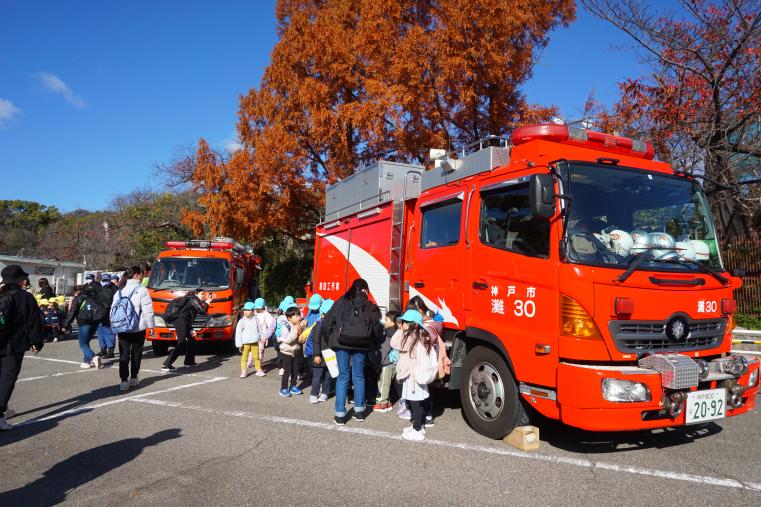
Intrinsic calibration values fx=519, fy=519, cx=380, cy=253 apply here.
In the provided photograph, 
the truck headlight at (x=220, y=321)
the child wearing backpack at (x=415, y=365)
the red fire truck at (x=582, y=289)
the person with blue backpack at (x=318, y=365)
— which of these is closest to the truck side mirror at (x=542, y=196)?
the red fire truck at (x=582, y=289)

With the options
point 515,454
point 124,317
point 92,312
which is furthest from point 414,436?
point 92,312

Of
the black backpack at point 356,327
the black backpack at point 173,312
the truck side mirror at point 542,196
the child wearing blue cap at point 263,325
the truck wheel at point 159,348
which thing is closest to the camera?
the truck side mirror at point 542,196

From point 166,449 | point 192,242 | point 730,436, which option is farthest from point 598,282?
point 192,242

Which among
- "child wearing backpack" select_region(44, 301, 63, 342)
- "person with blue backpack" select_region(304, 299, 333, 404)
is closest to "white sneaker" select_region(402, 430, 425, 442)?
"person with blue backpack" select_region(304, 299, 333, 404)

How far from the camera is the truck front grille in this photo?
447 centimetres

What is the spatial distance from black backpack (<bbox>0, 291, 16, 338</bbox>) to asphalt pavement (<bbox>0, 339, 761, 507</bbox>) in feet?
3.68

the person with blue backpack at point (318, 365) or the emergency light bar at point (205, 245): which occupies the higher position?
the emergency light bar at point (205, 245)

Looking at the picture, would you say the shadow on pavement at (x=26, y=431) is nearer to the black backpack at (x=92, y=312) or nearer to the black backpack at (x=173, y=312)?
the black backpack at (x=173, y=312)

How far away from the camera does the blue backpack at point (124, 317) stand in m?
7.68

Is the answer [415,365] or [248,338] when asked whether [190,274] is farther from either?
[415,365]

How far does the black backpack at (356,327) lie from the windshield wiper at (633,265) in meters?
2.72

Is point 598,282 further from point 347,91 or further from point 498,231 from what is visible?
point 347,91

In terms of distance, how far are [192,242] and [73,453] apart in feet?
28.7

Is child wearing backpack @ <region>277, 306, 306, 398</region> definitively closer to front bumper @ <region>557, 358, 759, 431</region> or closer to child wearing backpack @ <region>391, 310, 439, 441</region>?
child wearing backpack @ <region>391, 310, 439, 441</region>
